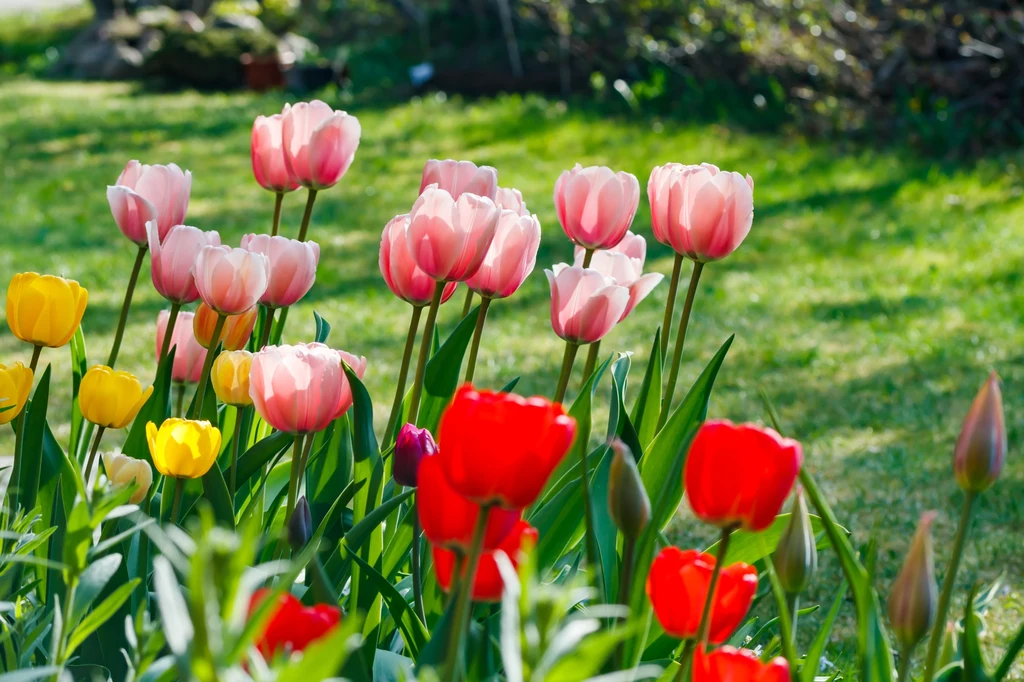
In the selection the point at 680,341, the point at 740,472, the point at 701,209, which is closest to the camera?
the point at 740,472

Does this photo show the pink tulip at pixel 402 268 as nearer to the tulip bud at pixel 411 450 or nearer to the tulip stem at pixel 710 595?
the tulip bud at pixel 411 450

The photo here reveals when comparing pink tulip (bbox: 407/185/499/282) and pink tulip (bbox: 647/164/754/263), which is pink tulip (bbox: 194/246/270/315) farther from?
pink tulip (bbox: 647/164/754/263)

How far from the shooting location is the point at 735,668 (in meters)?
0.98

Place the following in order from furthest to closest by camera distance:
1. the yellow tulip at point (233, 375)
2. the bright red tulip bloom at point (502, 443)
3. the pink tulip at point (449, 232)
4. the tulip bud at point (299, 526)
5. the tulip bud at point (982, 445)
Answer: the yellow tulip at point (233, 375), the pink tulip at point (449, 232), the tulip bud at point (299, 526), the tulip bud at point (982, 445), the bright red tulip bloom at point (502, 443)

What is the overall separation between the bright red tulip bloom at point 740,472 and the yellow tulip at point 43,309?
94 centimetres

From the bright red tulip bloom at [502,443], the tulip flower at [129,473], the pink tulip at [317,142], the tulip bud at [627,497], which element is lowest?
the tulip flower at [129,473]

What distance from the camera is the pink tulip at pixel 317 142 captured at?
1.70 m

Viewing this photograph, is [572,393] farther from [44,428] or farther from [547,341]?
[44,428]

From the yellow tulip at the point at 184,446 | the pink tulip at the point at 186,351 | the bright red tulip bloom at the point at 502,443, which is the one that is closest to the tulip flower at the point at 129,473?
the yellow tulip at the point at 184,446

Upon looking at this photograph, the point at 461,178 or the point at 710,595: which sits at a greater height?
the point at 461,178

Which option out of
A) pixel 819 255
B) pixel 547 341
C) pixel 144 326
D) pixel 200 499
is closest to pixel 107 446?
pixel 144 326

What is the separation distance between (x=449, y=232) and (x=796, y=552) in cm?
60

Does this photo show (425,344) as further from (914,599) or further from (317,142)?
(914,599)

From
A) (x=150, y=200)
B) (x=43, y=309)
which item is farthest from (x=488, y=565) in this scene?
(x=150, y=200)
